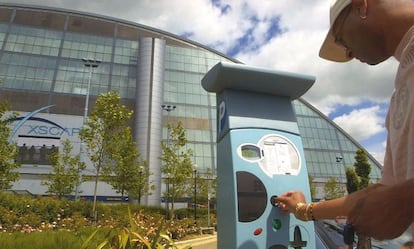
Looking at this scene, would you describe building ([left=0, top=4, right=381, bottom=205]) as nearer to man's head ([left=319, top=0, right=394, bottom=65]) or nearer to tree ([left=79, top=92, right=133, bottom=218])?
tree ([left=79, top=92, right=133, bottom=218])

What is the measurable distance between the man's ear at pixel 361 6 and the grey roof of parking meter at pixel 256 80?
2590 millimetres

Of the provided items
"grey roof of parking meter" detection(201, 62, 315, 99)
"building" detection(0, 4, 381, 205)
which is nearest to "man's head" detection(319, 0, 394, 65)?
"grey roof of parking meter" detection(201, 62, 315, 99)

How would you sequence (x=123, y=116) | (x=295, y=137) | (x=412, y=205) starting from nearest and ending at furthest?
(x=412, y=205)
(x=295, y=137)
(x=123, y=116)

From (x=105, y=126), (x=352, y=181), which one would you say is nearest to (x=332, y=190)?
(x=352, y=181)

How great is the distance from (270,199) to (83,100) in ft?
128

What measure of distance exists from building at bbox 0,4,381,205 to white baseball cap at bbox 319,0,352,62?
3472 cm

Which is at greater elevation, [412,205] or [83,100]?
[83,100]

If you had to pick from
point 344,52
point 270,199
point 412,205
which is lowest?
point 412,205

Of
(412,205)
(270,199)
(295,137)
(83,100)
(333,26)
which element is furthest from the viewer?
(83,100)

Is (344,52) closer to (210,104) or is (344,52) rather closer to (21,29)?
(210,104)

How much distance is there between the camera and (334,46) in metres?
1.14

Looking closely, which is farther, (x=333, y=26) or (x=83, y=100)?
(x=83, y=100)

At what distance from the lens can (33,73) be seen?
40406mm

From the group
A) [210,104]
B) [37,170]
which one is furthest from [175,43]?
[37,170]
